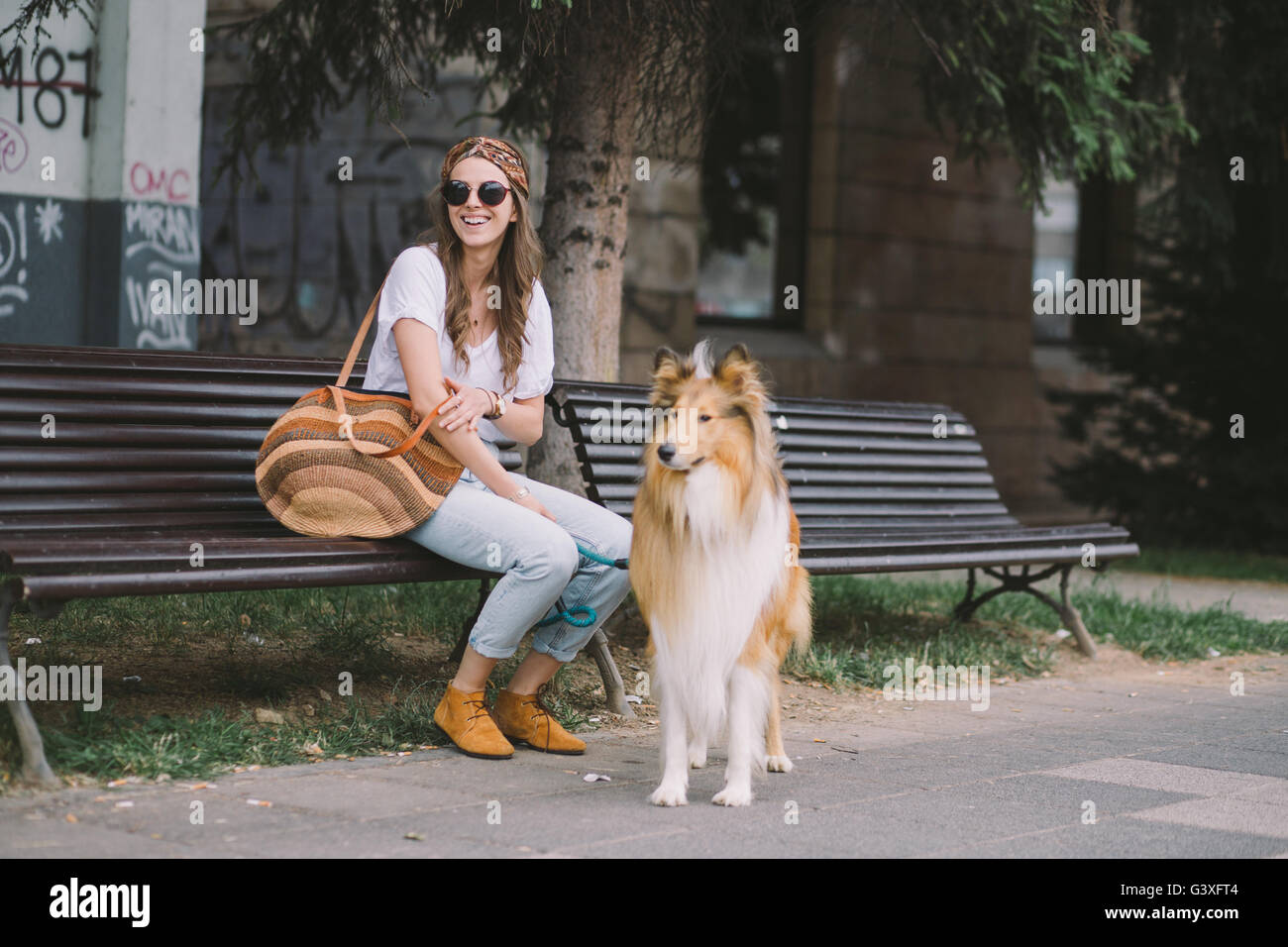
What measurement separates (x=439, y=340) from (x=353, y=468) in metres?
0.51

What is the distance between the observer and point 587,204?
722 cm

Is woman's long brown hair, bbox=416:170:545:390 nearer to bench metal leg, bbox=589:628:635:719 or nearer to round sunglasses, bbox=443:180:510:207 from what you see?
round sunglasses, bbox=443:180:510:207

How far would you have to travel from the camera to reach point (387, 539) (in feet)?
16.6

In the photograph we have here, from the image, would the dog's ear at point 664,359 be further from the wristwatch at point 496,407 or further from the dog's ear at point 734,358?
the wristwatch at point 496,407

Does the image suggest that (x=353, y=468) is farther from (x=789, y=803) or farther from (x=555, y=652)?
(x=789, y=803)

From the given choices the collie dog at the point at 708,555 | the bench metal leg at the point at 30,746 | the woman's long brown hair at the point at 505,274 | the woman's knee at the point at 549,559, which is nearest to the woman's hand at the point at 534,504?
the woman's knee at the point at 549,559

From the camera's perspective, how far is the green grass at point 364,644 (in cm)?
474

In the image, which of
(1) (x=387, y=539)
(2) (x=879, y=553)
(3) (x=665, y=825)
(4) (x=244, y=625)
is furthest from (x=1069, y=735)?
(4) (x=244, y=625)

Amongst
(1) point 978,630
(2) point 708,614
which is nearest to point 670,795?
(2) point 708,614

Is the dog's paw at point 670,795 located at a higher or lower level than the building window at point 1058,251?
lower

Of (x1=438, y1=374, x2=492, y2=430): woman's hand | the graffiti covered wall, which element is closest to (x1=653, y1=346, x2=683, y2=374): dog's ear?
(x1=438, y1=374, x2=492, y2=430): woman's hand

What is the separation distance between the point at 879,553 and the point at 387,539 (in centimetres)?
236

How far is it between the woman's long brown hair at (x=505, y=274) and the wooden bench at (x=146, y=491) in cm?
69
